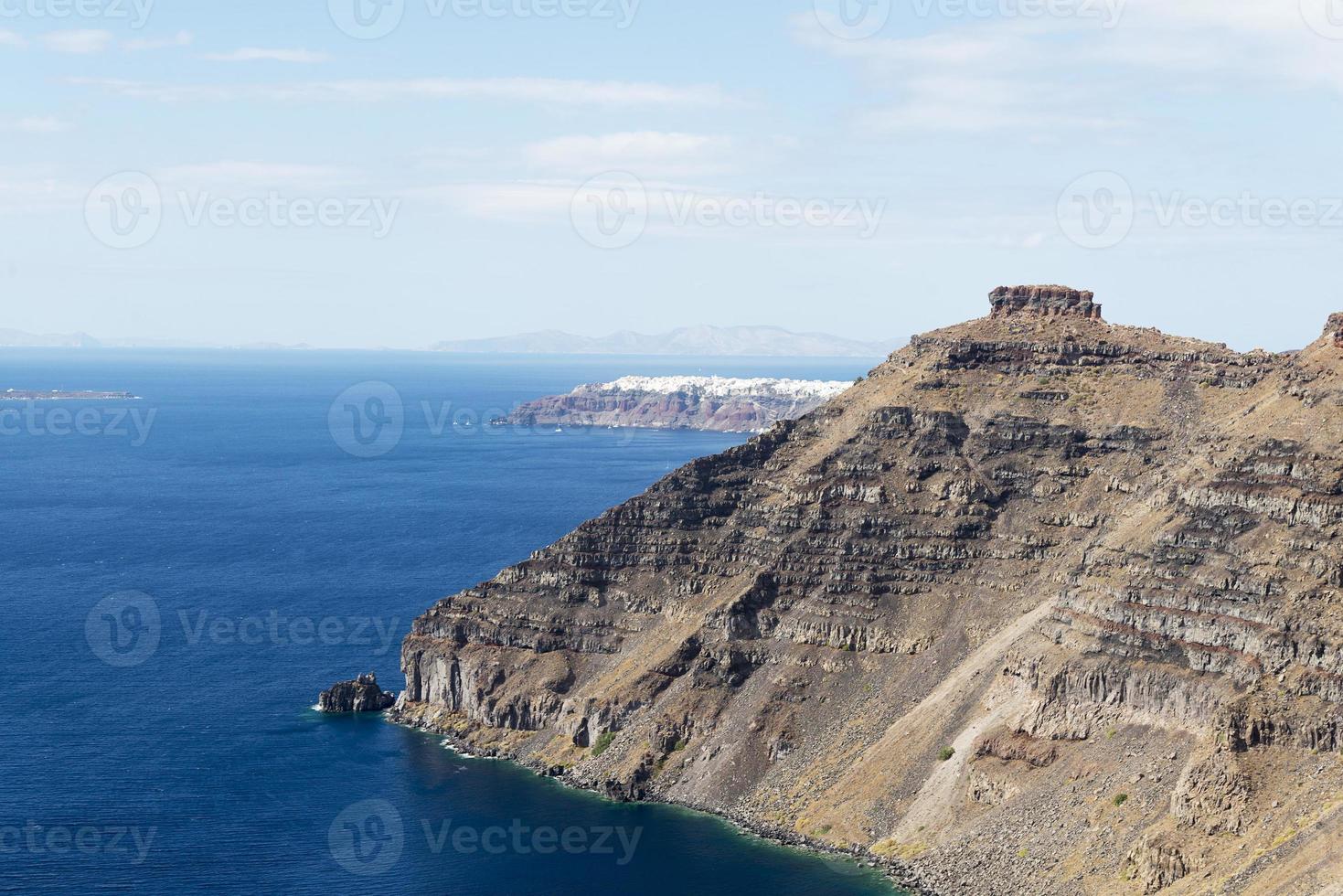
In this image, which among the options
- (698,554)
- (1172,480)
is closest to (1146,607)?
(1172,480)

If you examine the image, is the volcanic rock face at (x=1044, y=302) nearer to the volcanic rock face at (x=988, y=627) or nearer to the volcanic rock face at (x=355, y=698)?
the volcanic rock face at (x=988, y=627)

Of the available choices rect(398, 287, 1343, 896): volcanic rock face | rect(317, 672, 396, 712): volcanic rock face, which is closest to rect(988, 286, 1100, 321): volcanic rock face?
rect(398, 287, 1343, 896): volcanic rock face

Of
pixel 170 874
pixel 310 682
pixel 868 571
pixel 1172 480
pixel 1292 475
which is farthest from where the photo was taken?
pixel 310 682

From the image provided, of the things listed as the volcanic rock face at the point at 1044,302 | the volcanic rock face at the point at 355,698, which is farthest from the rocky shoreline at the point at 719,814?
the volcanic rock face at the point at 1044,302

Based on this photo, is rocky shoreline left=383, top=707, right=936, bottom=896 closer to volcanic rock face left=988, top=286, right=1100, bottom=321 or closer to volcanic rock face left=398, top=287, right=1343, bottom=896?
volcanic rock face left=398, top=287, right=1343, bottom=896

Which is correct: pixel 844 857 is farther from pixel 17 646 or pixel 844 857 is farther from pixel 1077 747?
pixel 17 646

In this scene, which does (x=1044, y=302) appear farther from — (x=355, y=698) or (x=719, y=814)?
(x=355, y=698)
